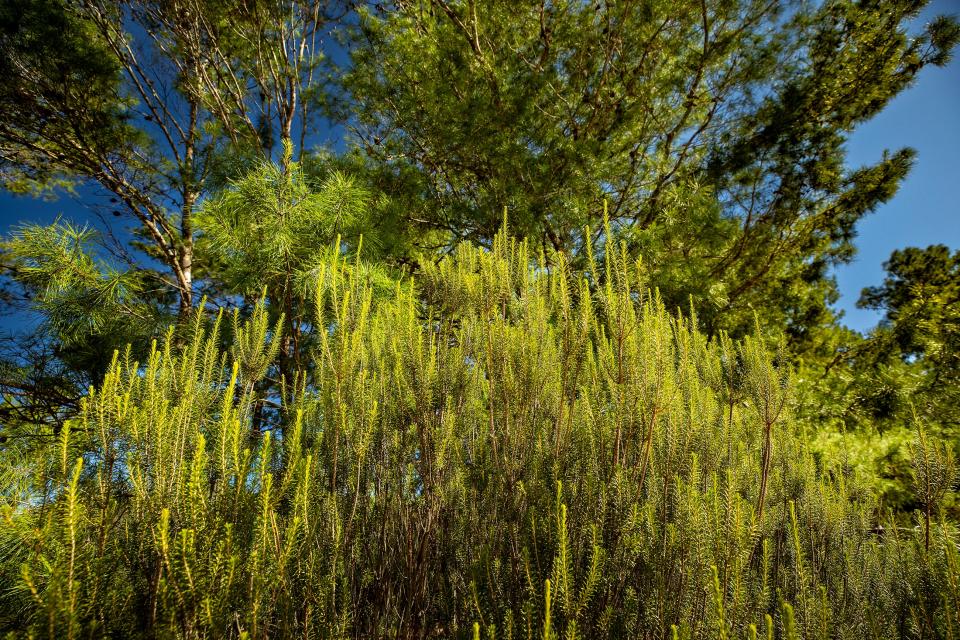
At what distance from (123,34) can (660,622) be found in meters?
9.03

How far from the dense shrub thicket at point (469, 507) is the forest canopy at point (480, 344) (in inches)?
0.7

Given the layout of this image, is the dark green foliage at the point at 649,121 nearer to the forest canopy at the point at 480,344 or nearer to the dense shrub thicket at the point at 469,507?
the forest canopy at the point at 480,344

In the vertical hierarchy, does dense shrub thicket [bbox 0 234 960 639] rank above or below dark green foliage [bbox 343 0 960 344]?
below

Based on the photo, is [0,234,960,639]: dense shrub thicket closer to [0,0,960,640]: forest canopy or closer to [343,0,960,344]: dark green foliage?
[0,0,960,640]: forest canopy

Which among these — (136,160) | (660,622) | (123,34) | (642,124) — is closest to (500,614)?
(660,622)

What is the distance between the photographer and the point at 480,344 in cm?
184

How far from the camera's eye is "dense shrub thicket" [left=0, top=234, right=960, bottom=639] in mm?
1012

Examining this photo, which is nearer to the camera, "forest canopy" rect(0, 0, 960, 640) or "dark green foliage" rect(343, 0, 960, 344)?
"forest canopy" rect(0, 0, 960, 640)

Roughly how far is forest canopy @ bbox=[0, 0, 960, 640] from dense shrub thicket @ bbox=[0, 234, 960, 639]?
2 centimetres

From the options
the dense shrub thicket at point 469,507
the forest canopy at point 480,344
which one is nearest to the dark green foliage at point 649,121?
the forest canopy at point 480,344

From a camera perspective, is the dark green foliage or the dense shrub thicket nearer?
the dense shrub thicket

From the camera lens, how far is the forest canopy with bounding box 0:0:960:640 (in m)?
1.16

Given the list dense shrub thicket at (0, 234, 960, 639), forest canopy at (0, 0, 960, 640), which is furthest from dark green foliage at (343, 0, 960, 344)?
dense shrub thicket at (0, 234, 960, 639)

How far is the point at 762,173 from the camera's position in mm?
5234
